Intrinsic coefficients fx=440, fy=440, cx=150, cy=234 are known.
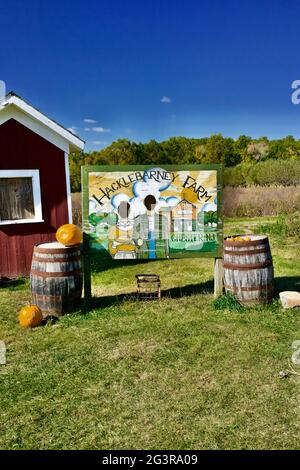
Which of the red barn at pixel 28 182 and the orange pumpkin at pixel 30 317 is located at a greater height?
the red barn at pixel 28 182

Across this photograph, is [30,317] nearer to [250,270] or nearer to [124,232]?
[124,232]

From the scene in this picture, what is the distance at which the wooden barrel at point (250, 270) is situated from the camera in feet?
22.5

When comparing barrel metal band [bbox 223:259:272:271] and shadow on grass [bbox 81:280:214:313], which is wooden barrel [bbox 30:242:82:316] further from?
barrel metal band [bbox 223:259:272:271]

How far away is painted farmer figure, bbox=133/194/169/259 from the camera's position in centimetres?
733

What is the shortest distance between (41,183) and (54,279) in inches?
150

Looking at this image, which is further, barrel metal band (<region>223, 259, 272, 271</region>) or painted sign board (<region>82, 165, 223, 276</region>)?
painted sign board (<region>82, 165, 223, 276</region>)

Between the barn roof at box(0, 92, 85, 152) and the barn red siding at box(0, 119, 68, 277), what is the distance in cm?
15

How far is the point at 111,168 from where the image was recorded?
7328 mm

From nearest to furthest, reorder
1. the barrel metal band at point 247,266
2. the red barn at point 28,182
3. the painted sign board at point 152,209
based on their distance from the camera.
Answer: the barrel metal band at point 247,266
the painted sign board at point 152,209
the red barn at point 28,182

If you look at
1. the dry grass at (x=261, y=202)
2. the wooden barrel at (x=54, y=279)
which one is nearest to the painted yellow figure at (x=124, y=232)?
the wooden barrel at (x=54, y=279)

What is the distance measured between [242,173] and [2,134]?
25.6 meters

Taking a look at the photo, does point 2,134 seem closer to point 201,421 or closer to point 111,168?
point 111,168

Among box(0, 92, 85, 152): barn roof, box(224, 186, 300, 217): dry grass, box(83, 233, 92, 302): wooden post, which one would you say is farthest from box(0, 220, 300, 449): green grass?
box(224, 186, 300, 217): dry grass

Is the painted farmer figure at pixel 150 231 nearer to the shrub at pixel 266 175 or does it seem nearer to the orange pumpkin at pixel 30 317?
the orange pumpkin at pixel 30 317
